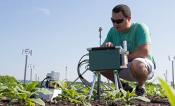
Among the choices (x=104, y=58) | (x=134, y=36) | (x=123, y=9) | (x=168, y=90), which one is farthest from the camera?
(x=134, y=36)

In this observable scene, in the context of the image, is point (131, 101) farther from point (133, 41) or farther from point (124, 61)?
point (133, 41)

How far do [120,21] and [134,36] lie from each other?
29cm

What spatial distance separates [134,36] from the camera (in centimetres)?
446

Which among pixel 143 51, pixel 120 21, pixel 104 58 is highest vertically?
pixel 120 21

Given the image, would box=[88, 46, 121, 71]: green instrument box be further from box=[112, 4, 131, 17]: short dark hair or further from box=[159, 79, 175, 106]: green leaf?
box=[159, 79, 175, 106]: green leaf

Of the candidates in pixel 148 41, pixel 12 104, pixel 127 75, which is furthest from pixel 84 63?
pixel 12 104

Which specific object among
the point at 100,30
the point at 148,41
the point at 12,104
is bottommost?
the point at 12,104

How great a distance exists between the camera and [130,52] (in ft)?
14.9

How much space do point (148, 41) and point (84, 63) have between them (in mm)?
868

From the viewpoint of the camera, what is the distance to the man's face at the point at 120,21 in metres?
4.27

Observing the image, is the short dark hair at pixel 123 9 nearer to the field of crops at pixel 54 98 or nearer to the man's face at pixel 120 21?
the man's face at pixel 120 21

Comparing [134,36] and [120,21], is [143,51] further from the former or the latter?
[120,21]

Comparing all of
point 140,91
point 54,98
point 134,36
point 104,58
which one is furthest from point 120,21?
point 54,98

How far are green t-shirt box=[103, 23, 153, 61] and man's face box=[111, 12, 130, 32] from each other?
0.30 ft
